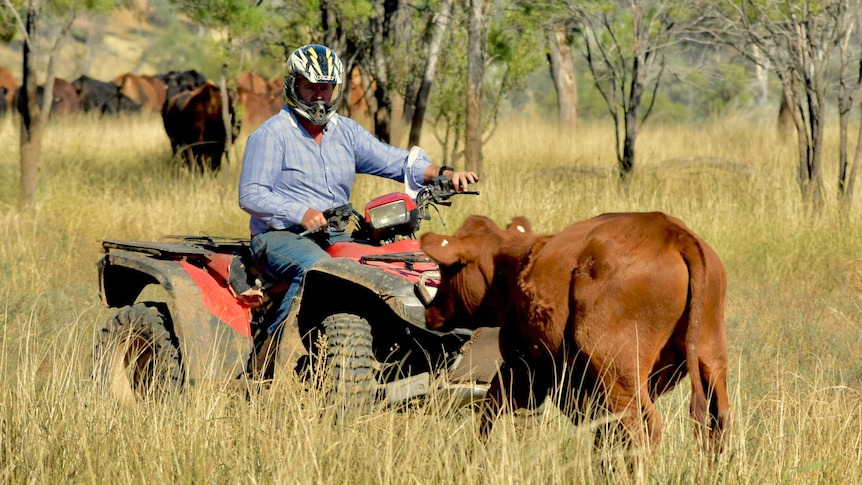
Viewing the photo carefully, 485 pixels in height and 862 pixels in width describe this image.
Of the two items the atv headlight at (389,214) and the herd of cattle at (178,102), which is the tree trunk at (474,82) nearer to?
the herd of cattle at (178,102)

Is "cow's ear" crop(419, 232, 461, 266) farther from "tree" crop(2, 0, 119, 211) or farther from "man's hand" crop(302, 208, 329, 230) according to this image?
"tree" crop(2, 0, 119, 211)

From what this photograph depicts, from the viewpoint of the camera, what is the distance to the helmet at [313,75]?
18.5ft

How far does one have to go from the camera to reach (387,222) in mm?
5453

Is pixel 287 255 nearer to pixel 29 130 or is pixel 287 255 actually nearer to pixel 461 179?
pixel 461 179

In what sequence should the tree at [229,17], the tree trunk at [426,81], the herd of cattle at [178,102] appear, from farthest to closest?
the herd of cattle at [178,102]
the tree at [229,17]
the tree trunk at [426,81]

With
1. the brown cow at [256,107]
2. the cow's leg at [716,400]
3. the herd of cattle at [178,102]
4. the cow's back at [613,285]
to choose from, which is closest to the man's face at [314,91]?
the cow's back at [613,285]

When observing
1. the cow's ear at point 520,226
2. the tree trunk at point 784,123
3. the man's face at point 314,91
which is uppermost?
the man's face at point 314,91

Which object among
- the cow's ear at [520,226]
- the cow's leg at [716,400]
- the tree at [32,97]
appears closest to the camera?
the cow's leg at [716,400]

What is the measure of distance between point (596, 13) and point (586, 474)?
429 inches

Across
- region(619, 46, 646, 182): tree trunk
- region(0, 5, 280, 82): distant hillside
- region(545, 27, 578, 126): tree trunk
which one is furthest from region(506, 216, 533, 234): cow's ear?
region(0, 5, 280, 82): distant hillside

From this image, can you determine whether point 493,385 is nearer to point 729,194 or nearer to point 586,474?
point 586,474

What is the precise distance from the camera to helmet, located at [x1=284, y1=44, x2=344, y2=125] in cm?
563

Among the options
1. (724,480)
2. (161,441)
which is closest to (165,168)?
(161,441)

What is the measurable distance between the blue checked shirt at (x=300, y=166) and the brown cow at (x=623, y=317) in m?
1.61
